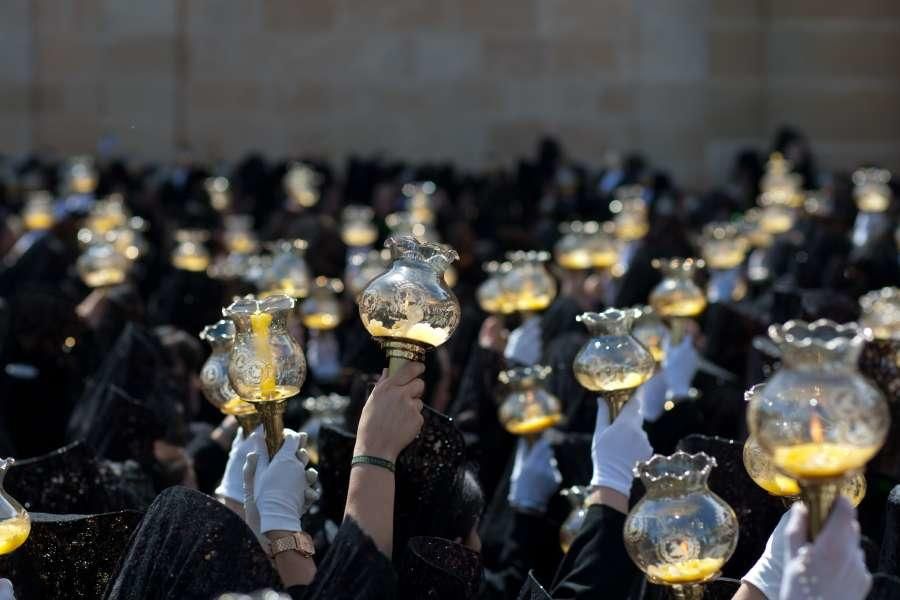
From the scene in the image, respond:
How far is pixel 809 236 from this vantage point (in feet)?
38.6

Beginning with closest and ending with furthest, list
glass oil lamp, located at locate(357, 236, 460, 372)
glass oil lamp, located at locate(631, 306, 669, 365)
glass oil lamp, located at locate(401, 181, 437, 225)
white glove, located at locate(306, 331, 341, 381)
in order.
→ 1. glass oil lamp, located at locate(357, 236, 460, 372)
2. glass oil lamp, located at locate(631, 306, 669, 365)
3. white glove, located at locate(306, 331, 341, 381)
4. glass oil lamp, located at locate(401, 181, 437, 225)

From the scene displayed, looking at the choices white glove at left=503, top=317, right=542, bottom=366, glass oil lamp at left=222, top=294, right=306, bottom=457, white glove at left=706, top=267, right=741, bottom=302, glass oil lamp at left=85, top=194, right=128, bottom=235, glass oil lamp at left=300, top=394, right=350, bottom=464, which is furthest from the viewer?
glass oil lamp at left=85, top=194, right=128, bottom=235

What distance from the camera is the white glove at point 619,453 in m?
4.57

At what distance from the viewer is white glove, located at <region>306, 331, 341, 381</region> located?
8.66 m

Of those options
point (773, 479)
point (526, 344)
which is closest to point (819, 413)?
point (773, 479)

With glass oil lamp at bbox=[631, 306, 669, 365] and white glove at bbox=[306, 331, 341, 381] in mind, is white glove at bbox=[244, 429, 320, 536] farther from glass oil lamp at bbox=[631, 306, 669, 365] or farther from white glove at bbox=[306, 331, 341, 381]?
white glove at bbox=[306, 331, 341, 381]

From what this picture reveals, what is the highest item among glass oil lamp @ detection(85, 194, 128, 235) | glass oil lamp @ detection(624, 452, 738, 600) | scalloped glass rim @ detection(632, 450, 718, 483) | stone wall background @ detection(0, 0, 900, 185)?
scalloped glass rim @ detection(632, 450, 718, 483)

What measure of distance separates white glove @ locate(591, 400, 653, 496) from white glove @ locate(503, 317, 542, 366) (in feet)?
9.34

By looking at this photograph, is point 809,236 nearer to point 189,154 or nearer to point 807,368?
point 807,368

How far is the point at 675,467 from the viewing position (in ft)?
12.0

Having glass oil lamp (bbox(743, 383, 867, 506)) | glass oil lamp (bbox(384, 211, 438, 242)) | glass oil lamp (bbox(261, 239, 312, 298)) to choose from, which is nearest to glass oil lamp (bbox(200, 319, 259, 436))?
glass oil lamp (bbox(743, 383, 867, 506))

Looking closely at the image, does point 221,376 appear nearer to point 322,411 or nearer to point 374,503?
point 374,503

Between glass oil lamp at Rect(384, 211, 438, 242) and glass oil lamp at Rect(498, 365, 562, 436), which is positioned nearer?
glass oil lamp at Rect(498, 365, 562, 436)

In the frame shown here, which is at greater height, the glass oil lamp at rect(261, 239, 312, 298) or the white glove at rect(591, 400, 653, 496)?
the white glove at rect(591, 400, 653, 496)
